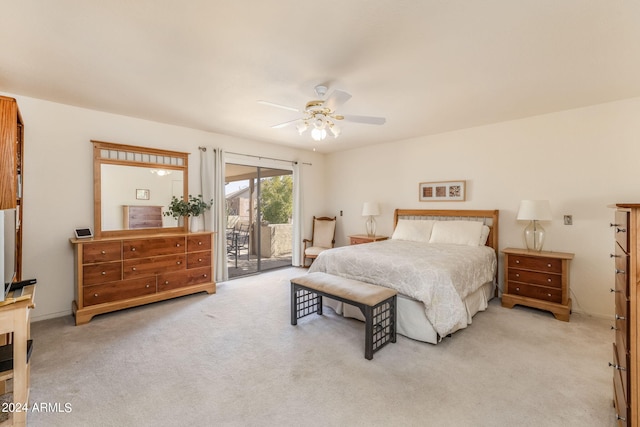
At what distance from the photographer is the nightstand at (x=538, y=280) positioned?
3352 mm

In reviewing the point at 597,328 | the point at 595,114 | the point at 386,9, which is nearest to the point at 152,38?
the point at 386,9

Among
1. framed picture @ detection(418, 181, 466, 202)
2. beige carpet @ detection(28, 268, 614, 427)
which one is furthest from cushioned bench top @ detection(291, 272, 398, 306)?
framed picture @ detection(418, 181, 466, 202)

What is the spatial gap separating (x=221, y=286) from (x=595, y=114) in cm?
574

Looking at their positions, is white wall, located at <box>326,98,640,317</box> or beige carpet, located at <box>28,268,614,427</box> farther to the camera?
white wall, located at <box>326,98,640,317</box>

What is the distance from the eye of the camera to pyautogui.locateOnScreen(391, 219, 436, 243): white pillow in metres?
4.61

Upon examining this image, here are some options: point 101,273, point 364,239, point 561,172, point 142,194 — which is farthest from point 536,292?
point 142,194

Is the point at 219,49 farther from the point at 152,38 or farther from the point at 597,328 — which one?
the point at 597,328

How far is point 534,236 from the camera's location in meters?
3.86

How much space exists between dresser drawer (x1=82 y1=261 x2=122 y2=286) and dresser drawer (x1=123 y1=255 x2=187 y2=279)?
0.08 metres

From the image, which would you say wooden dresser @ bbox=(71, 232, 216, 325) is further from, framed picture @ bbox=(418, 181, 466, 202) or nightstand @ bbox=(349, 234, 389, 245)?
framed picture @ bbox=(418, 181, 466, 202)

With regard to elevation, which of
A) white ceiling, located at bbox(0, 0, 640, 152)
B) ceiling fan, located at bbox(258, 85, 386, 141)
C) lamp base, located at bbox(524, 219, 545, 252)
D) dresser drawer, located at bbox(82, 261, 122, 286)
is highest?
white ceiling, located at bbox(0, 0, 640, 152)

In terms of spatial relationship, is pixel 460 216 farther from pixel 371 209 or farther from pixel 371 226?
pixel 371 226

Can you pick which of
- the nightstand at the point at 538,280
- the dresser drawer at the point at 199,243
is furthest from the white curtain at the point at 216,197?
the nightstand at the point at 538,280

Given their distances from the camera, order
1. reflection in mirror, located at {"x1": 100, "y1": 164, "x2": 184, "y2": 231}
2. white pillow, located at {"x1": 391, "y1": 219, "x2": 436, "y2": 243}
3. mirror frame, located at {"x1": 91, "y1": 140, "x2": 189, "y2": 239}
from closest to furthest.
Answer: mirror frame, located at {"x1": 91, "y1": 140, "x2": 189, "y2": 239}
reflection in mirror, located at {"x1": 100, "y1": 164, "x2": 184, "y2": 231}
white pillow, located at {"x1": 391, "y1": 219, "x2": 436, "y2": 243}
